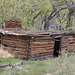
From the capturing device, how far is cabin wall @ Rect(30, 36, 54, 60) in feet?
36.4

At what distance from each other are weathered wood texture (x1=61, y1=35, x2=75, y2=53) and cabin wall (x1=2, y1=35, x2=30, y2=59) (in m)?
4.35

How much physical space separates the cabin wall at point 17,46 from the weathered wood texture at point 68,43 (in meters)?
4.35

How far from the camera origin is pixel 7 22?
1577 cm

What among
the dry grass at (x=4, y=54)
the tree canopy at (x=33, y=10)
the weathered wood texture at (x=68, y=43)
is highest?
the tree canopy at (x=33, y=10)

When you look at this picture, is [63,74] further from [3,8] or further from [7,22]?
[3,8]

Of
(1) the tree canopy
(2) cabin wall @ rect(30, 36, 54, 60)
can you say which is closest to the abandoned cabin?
(2) cabin wall @ rect(30, 36, 54, 60)

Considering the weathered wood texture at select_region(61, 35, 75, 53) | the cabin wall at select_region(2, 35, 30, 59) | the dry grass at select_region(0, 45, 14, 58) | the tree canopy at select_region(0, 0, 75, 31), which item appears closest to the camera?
the dry grass at select_region(0, 45, 14, 58)

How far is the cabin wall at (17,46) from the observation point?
11075 mm

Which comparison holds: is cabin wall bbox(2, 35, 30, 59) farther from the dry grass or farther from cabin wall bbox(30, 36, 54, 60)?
cabin wall bbox(30, 36, 54, 60)

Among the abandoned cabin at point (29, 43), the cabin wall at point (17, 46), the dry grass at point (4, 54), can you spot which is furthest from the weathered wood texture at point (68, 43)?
the dry grass at point (4, 54)

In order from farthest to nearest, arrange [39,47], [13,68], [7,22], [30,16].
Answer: [30,16]
[7,22]
[39,47]
[13,68]

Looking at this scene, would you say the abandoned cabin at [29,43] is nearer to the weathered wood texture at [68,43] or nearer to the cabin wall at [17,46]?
the cabin wall at [17,46]

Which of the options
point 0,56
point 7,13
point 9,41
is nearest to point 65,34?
point 9,41

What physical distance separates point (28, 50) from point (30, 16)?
1089 cm
